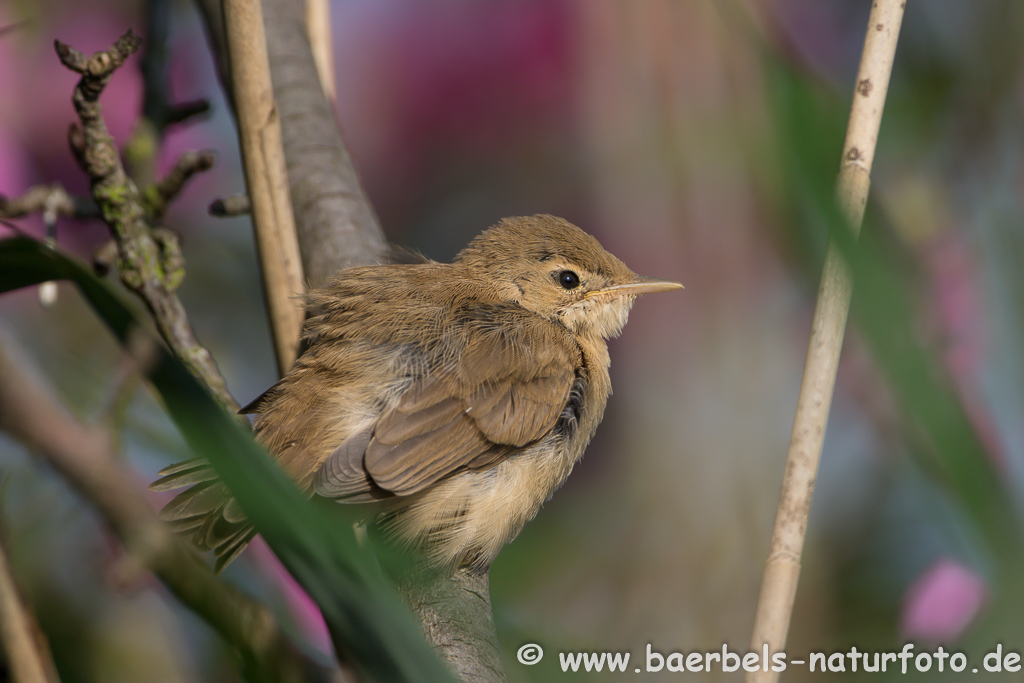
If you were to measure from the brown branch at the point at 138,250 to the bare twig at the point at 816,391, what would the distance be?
1.16 meters

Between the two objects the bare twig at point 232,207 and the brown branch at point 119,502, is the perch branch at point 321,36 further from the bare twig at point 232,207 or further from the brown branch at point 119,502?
the brown branch at point 119,502

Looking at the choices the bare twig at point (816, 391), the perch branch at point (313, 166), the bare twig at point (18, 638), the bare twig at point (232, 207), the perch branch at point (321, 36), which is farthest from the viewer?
the perch branch at point (321, 36)

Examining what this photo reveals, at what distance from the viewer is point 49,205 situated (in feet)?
6.21

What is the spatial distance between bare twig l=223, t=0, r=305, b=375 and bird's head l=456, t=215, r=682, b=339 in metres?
0.63

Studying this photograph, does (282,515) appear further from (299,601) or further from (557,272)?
(557,272)

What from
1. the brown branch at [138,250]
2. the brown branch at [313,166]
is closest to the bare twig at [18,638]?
the brown branch at [138,250]

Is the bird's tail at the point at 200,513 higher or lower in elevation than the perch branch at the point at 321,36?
lower

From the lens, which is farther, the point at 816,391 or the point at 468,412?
the point at 468,412

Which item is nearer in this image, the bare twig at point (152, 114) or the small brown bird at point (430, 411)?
the small brown bird at point (430, 411)

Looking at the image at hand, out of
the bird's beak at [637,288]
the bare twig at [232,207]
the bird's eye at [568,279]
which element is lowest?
the bird's beak at [637,288]

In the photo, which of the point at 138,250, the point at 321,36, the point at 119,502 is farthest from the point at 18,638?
the point at 321,36

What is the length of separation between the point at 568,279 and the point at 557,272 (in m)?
0.04

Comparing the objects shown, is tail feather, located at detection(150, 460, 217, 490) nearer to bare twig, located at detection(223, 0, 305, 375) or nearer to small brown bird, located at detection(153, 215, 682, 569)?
small brown bird, located at detection(153, 215, 682, 569)

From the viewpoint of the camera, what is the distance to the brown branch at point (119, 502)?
0.65m
